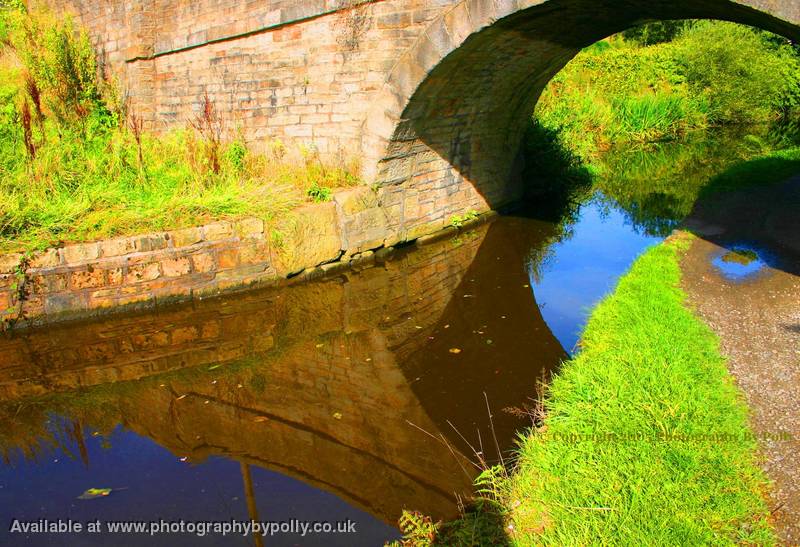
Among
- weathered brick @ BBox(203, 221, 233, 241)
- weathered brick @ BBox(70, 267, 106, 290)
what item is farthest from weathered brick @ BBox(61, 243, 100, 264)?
weathered brick @ BBox(203, 221, 233, 241)

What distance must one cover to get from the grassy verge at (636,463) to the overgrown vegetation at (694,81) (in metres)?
13.9

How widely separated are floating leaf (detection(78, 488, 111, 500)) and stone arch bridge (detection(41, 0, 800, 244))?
15.1ft

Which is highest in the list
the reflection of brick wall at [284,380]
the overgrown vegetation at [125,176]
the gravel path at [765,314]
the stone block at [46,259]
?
the overgrown vegetation at [125,176]

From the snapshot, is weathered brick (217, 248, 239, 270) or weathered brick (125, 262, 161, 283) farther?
weathered brick (217, 248, 239, 270)

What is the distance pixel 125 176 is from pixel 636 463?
6600 mm

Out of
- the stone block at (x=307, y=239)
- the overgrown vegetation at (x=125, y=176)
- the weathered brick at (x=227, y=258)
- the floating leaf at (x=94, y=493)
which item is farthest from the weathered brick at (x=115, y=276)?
the floating leaf at (x=94, y=493)

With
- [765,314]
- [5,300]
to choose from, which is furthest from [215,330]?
[765,314]

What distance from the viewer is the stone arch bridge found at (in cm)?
719

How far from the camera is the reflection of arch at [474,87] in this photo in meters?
6.83

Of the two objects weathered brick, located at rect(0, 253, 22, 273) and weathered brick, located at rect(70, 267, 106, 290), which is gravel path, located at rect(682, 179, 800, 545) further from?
weathered brick, located at rect(0, 253, 22, 273)

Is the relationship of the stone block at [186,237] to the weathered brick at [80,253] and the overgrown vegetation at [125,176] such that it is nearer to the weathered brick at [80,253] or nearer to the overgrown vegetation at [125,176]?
the overgrown vegetation at [125,176]

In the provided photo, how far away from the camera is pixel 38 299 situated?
250 inches

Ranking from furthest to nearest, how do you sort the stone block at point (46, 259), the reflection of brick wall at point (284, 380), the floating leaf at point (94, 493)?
the stone block at point (46, 259) < the reflection of brick wall at point (284, 380) < the floating leaf at point (94, 493)

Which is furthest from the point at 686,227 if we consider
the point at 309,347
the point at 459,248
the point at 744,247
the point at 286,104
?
the point at 286,104
